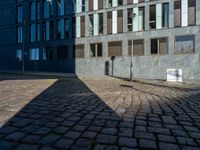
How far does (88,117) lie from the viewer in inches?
203

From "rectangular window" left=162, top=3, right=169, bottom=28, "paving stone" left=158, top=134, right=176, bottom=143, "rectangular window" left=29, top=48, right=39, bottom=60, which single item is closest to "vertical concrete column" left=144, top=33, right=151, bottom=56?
"rectangular window" left=162, top=3, right=169, bottom=28

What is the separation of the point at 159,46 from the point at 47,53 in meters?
18.1

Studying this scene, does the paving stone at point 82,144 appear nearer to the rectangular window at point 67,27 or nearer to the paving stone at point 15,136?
the paving stone at point 15,136

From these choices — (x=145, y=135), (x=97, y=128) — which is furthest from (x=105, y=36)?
(x=145, y=135)

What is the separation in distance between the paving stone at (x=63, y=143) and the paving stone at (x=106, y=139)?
0.48m

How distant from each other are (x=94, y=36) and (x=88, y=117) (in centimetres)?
2673

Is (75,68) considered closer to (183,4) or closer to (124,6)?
(124,6)

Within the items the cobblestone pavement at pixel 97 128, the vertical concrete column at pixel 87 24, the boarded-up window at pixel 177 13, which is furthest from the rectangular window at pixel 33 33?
the cobblestone pavement at pixel 97 128

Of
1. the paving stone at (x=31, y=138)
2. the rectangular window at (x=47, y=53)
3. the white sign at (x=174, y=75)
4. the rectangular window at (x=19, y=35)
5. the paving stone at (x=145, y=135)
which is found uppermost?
the rectangular window at (x=19, y=35)

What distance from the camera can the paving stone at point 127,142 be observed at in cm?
352

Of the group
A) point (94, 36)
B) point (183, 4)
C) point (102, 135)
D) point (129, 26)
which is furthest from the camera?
point (94, 36)

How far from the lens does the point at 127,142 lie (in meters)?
3.61

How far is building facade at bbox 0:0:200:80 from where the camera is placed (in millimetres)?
25469

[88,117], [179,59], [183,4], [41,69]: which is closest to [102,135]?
[88,117]
